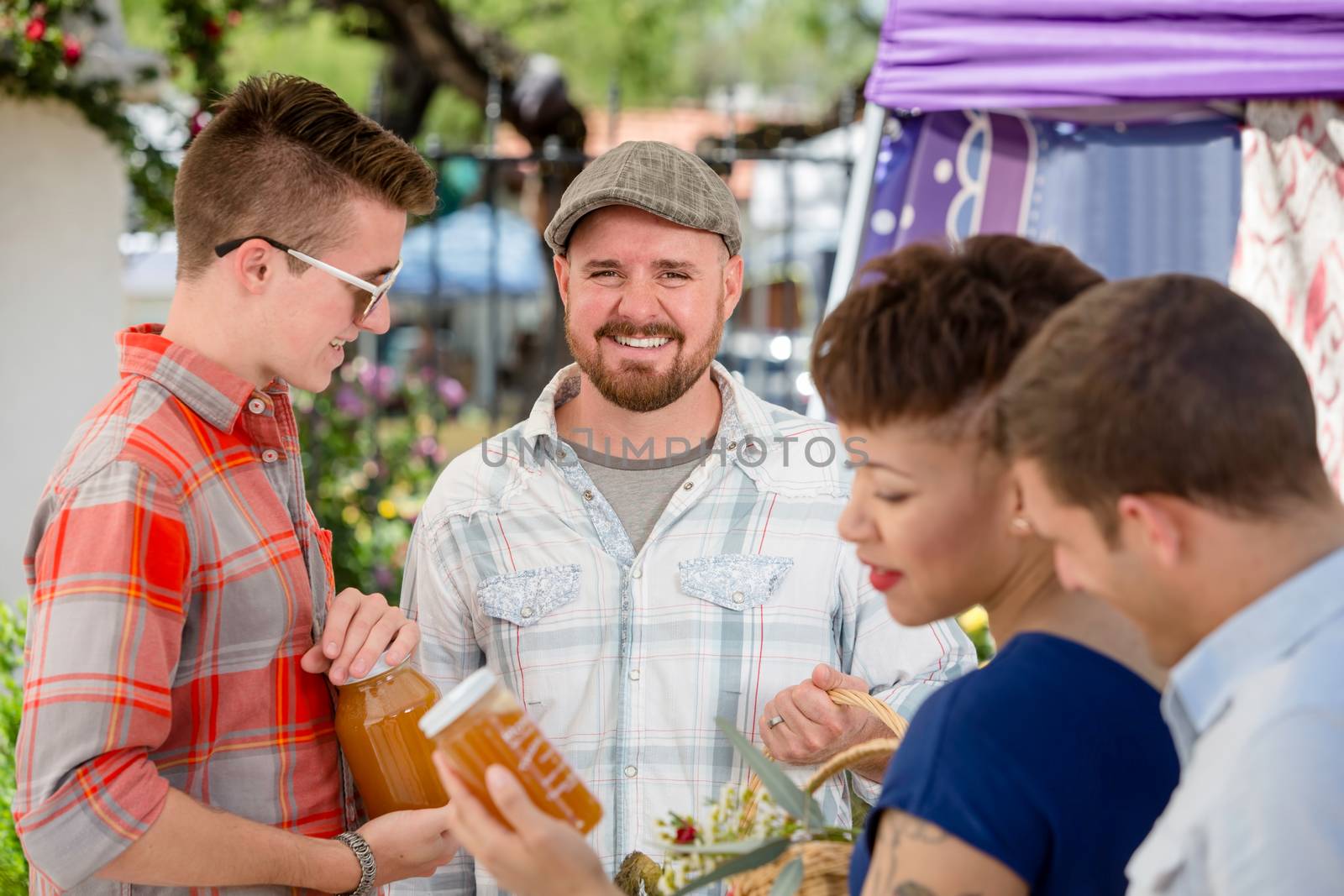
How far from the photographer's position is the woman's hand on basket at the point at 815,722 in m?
1.99

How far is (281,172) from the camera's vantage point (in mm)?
1937

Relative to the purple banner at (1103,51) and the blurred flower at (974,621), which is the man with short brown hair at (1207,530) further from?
the blurred flower at (974,621)

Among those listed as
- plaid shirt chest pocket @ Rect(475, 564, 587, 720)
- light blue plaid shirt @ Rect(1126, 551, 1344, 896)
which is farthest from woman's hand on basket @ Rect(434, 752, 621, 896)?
plaid shirt chest pocket @ Rect(475, 564, 587, 720)

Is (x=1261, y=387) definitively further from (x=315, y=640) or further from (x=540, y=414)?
(x=540, y=414)

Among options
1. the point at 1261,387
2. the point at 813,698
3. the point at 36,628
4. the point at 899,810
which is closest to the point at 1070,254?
the point at 1261,387

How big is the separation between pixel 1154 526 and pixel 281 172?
1.41 metres

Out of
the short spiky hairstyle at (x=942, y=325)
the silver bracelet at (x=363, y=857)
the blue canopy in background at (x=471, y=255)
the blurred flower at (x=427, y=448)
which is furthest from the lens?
the blue canopy in background at (x=471, y=255)

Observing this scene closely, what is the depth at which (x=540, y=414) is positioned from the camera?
2545 mm

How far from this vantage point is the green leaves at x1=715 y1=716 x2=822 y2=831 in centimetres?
146

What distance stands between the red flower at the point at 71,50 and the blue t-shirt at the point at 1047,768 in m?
4.72

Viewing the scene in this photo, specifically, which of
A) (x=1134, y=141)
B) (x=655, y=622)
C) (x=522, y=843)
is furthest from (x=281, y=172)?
(x=1134, y=141)

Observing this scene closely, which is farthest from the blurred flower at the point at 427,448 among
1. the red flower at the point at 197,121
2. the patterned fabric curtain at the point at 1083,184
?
the patterned fabric curtain at the point at 1083,184

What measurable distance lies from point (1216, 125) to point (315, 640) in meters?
2.99

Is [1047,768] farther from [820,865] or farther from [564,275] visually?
[564,275]
